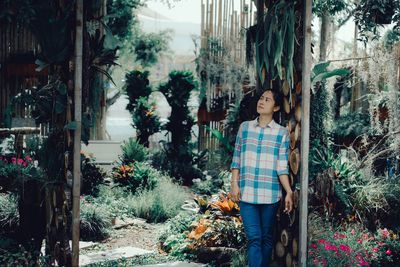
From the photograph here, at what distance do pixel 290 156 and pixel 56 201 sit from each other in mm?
1808

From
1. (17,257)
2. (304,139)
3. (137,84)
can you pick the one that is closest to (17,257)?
(17,257)

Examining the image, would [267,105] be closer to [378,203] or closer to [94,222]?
[378,203]

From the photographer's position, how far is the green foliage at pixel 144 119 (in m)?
9.60

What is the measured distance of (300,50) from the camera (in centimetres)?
344

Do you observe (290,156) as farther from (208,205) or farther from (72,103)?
(208,205)

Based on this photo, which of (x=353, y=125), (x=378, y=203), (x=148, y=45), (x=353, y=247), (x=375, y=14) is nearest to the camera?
(x=353, y=247)

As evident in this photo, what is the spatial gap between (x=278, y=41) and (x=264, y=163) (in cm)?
95

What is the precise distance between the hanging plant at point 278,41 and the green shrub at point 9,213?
116 inches

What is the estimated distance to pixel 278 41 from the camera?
3432 millimetres

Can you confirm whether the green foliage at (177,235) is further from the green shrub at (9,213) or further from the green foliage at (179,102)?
the green foliage at (179,102)

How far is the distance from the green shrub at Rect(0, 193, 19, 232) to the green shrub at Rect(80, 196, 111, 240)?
2.80 feet

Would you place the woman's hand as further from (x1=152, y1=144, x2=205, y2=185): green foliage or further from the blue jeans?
(x1=152, y1=144, x2=205, y2=185): green foliage

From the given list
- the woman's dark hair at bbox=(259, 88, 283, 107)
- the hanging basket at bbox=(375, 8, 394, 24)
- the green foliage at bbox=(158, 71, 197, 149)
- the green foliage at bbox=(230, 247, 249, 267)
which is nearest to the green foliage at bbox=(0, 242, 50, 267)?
the green foliage at bbox=(230, 247, 249, 267)

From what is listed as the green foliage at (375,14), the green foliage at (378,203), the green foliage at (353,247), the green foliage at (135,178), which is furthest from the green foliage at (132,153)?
the green foliage at (375,14)
